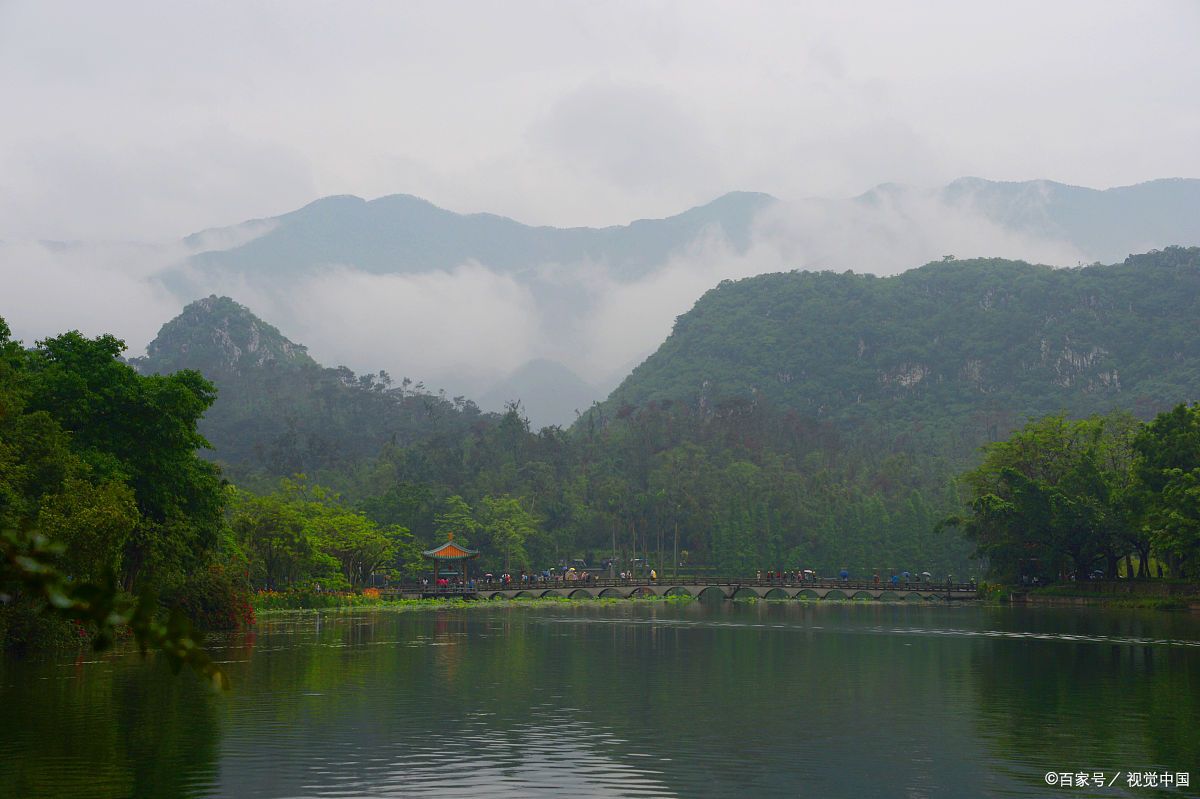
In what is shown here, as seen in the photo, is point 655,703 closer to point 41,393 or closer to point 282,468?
point 41,393

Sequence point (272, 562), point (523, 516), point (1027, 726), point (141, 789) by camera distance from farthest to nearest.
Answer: point (523, 516), point (272, 562), point (1027, 726), point (141, 789)

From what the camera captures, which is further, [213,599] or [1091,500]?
[1091,500]

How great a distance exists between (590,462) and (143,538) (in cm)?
14012

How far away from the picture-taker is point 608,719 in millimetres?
33469

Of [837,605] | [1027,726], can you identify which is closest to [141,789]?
[1027,726]

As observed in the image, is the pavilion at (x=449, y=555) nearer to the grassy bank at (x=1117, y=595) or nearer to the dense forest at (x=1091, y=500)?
the dense forest at (x=1091, y=500)

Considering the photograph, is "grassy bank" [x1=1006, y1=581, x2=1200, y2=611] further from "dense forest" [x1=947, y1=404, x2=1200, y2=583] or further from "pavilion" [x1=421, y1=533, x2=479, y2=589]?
"pavilion" [x1=421, y1=533, x2=479, y2=589]

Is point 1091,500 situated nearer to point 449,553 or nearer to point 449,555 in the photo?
point 449,555

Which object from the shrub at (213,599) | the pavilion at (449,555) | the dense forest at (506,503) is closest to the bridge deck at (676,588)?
the pavilion at (449,555)

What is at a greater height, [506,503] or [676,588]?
[506,503]

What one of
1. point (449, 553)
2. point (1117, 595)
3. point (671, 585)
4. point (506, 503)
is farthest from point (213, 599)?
point (506, 503)

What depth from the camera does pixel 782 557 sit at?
153 metres

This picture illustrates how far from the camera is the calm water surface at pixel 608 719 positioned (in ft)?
79.9

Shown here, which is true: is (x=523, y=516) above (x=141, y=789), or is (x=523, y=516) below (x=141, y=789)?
above
